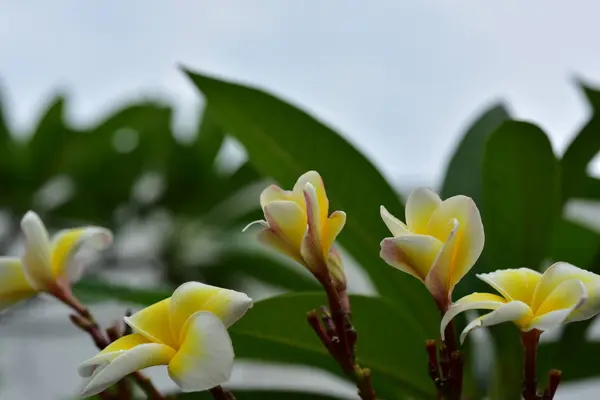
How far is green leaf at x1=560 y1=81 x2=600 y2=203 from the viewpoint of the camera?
1.62ft

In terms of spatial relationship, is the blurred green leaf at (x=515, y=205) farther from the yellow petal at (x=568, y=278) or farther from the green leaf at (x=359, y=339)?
the yellow petal at (x=568, y=278)

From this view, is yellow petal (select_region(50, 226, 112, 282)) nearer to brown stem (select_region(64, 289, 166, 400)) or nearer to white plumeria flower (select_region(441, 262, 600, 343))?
brown stem (select_region(64, 289, 166, 400))

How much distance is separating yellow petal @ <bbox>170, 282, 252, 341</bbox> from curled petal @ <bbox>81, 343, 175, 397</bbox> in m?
0.01

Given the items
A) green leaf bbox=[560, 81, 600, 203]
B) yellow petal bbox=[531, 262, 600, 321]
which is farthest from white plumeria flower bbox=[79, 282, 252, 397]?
green leaf bbox=[560, 81, 600, 203]

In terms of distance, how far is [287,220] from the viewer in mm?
274

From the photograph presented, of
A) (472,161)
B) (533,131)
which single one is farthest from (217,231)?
(533,131)

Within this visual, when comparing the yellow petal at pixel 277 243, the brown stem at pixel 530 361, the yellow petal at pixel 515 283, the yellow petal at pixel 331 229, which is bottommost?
the brown stem at pixel 530 361

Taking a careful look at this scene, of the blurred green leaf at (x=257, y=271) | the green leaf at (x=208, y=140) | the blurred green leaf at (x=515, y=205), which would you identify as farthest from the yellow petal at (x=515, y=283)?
the green leaf at (x=208, y=140)

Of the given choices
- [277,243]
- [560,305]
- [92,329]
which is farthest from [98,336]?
[560,305]

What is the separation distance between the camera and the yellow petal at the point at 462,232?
255 millimetres

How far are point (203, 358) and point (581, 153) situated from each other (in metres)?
0.37

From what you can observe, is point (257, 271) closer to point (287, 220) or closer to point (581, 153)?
point (581, 153)

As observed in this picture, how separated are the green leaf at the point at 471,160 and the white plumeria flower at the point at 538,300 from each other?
29 cm

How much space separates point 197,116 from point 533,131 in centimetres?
76
